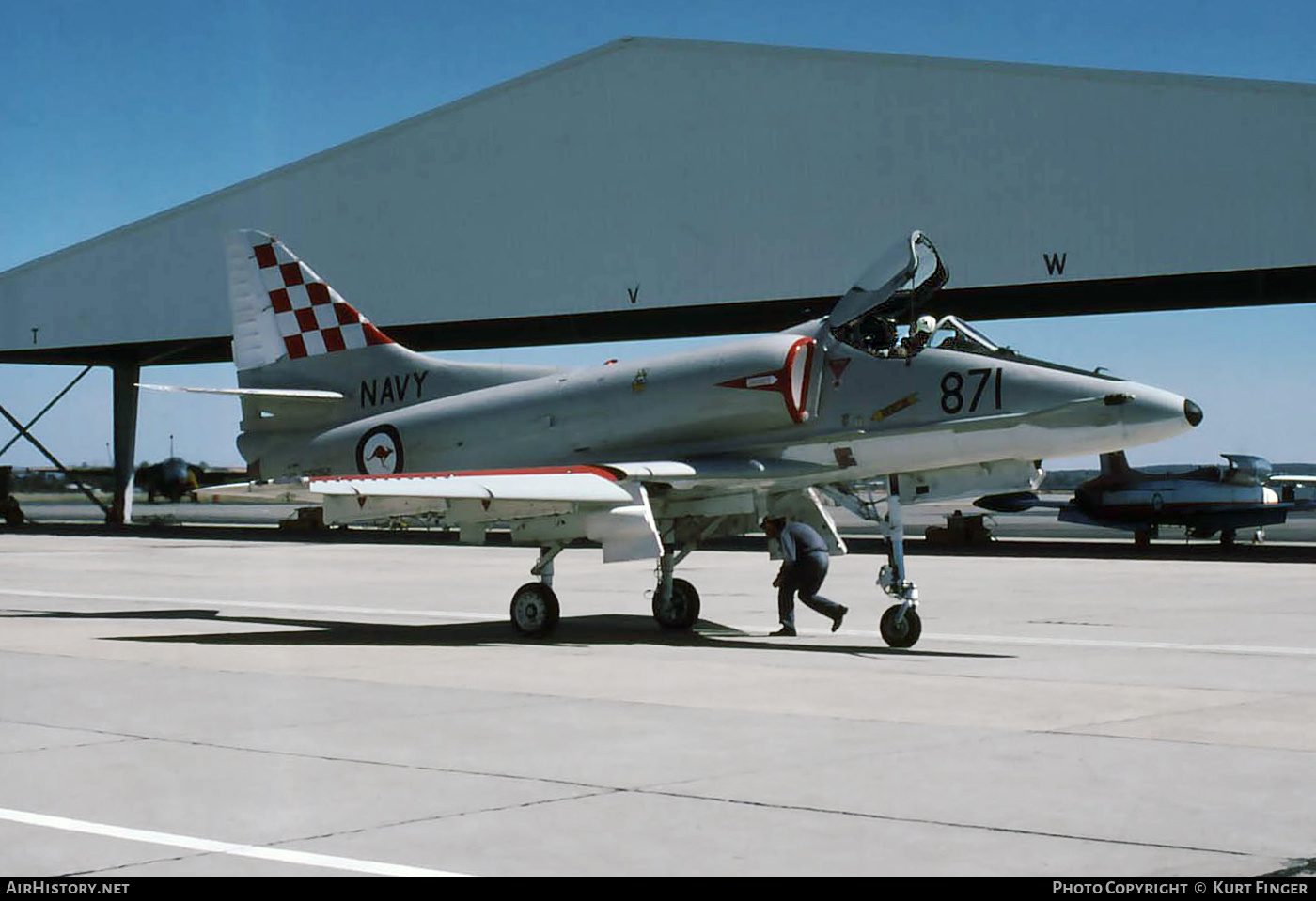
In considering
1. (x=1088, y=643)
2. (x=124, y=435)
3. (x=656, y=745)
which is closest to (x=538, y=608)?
(x=1088, y=643)

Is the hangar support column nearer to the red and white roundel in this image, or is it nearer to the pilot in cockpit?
the red and white roundel

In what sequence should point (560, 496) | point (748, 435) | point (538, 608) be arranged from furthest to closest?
1. point (538, 608)
2. point (748, 435)
3. point (560, 496)

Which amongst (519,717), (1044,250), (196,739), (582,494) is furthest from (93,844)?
(1044,250)

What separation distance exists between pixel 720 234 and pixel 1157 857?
1116 inches

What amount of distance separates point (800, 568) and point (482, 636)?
11.3ft

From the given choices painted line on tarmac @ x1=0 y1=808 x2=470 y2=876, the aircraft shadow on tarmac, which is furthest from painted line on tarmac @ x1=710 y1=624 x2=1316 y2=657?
painted line on tarmac @ x1=0 y1=808 x2=470 y2=876

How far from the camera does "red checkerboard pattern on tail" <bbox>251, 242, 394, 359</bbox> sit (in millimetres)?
18422

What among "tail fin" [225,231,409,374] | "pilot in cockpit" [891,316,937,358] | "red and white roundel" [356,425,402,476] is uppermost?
"tail fin" [225,231,409,374]

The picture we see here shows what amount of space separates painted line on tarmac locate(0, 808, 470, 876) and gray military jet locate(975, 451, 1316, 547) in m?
34.0

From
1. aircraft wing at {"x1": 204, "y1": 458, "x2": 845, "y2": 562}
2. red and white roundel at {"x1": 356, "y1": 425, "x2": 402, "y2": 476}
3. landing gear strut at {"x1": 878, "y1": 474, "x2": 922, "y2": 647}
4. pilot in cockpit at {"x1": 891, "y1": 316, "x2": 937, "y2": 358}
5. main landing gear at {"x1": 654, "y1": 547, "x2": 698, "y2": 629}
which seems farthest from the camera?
red and white roundel at {"x1": 356, "y1": 425, "x2": 402, "y2": 476}

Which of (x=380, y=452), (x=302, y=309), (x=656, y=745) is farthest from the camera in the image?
(x=302, y=309)

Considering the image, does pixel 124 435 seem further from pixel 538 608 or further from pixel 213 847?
pixel 213 847

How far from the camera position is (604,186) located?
34.4 metres

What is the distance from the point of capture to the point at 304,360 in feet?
60.6
